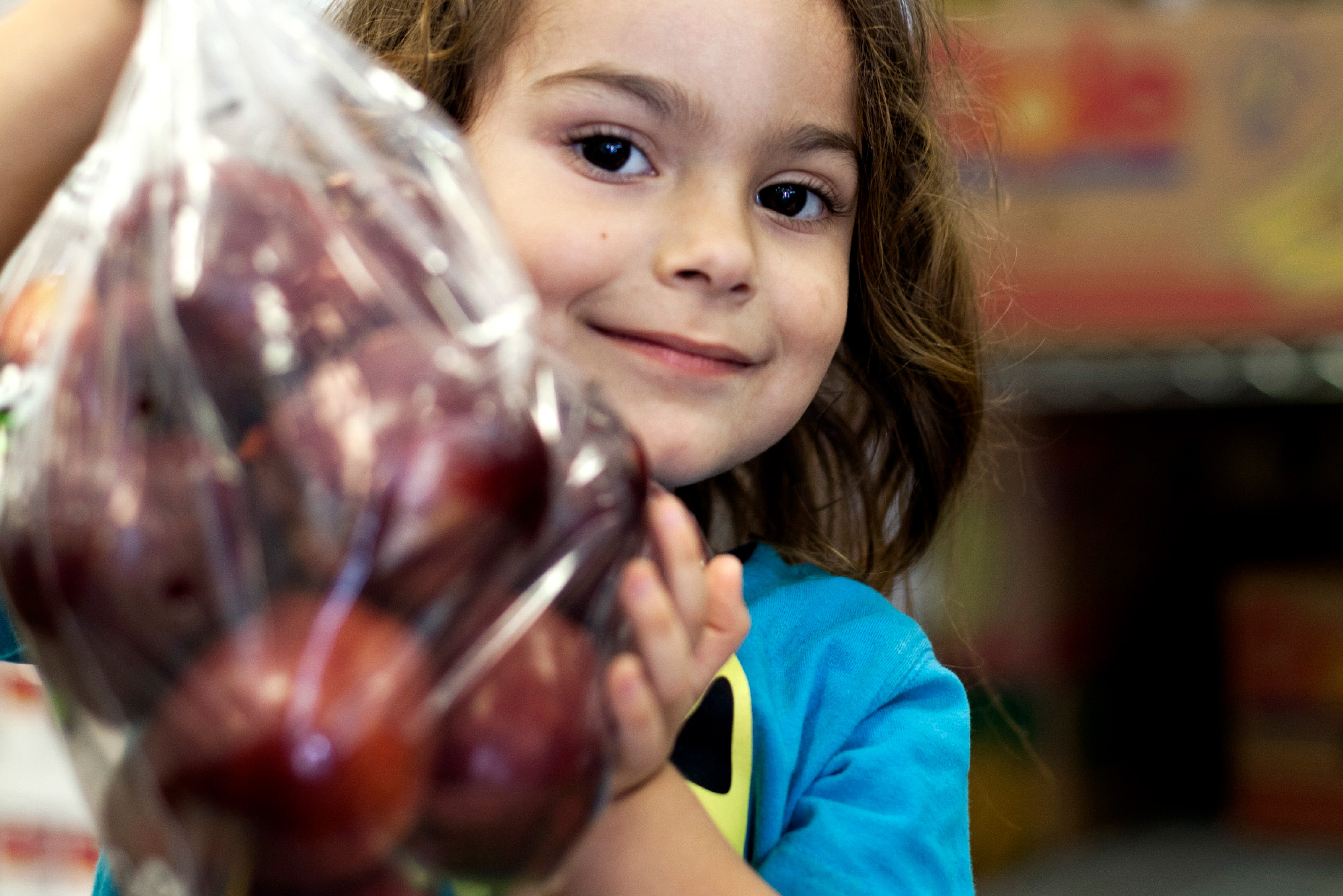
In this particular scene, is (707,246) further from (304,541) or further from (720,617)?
(304,541)

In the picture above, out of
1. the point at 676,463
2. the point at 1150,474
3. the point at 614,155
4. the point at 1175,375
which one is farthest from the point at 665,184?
the point at 1150,474

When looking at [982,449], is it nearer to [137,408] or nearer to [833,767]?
[833,767]

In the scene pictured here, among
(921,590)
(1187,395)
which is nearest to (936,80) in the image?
(921,590)

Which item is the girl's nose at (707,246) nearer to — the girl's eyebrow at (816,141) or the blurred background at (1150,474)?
the girl's eyebrow at (816,141)

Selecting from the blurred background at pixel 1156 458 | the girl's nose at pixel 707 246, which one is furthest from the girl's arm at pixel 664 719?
the blurred background at pixel 1156 458

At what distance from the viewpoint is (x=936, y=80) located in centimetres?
104

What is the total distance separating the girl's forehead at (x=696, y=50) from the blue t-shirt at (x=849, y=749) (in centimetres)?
29

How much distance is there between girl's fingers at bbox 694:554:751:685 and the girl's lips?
22 cm

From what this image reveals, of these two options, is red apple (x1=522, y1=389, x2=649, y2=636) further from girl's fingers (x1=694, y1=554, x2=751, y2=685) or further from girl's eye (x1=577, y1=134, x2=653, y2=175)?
girl's eye (x1=577, y1=134, x2=653, y2=175)

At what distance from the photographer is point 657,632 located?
43 centimetres

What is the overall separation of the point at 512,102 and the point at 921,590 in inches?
50.6

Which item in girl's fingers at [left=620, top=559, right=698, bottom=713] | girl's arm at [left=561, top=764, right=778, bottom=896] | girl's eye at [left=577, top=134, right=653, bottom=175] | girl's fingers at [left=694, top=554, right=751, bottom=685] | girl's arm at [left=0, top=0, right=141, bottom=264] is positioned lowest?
girl's arm at [left=561, top=764, right=778, bottom=896]

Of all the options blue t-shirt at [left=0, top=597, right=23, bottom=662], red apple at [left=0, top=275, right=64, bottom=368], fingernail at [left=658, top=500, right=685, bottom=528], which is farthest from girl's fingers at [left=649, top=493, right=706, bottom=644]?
blue t-shirt at [left=0, top=597, right=23, bottom=662]

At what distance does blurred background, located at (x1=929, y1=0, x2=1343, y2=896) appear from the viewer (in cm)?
→ 186
